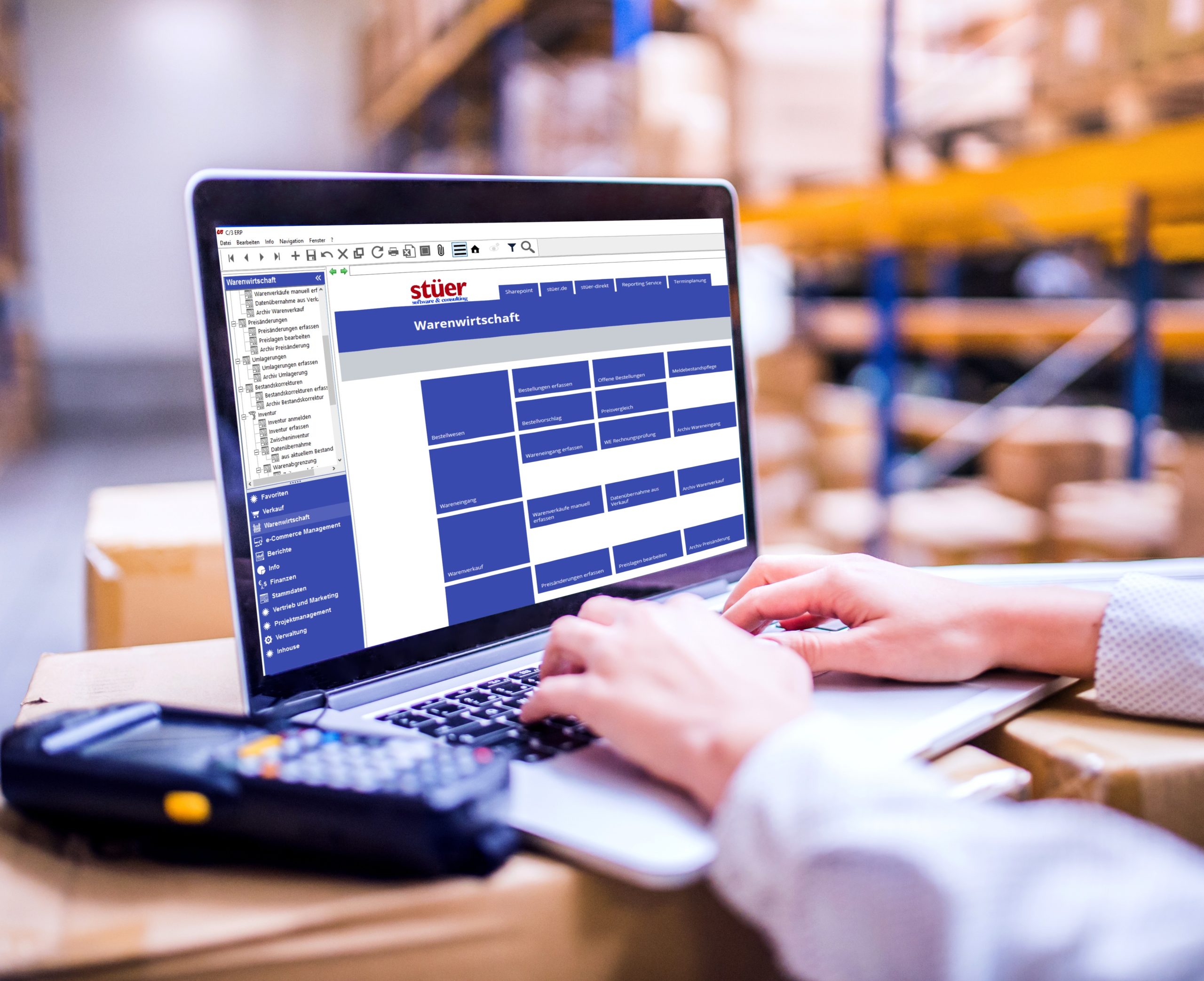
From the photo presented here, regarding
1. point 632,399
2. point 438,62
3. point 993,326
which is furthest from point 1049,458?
point 438,62

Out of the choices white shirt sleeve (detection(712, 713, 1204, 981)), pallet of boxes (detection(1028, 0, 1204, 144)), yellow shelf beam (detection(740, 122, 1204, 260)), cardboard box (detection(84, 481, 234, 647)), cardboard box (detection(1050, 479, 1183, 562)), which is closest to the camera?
white shirt sleeve (detection(712, 713, 1204, 981))

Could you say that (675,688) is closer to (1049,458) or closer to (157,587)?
(157,587)

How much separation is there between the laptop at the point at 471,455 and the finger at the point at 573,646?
Result: 4 cm

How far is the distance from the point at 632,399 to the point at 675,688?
325 mm

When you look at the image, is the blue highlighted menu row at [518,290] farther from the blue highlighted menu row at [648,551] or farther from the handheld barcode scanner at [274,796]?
the handheld barcode scanner at [274,796]

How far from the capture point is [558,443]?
2.42 feet

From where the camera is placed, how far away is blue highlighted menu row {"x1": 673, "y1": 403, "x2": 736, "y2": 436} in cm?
83

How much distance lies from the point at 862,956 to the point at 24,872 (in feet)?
1.24

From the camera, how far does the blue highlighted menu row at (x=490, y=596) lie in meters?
0.68

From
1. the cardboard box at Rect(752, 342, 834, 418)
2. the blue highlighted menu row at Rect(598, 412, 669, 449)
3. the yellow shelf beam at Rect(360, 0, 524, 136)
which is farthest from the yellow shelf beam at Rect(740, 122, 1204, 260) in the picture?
the blue highlighted menu row at Rect(598, 412, 669, 449)

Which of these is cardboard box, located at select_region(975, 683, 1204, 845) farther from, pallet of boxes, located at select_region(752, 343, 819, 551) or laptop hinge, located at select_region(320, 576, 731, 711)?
pallet of boxes, located at select_region(752, 343, 819, 551)

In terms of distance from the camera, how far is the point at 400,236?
660 millimetres

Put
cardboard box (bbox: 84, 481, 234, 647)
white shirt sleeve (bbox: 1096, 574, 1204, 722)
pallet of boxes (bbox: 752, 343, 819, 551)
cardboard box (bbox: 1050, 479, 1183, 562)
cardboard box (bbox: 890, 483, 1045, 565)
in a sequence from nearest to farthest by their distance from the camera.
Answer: white shirt sleeve (bbox: 1096, 574, 1204, 722) → cardboard box (bbox: 84, 481, 234, 647) → cardboard box (bbox: 1050, 479, 1183, 562) → cardboard box (bbox: 890, 483, 1045, 565) → pallet of boxes (bbox: 752, 343, 819, 551)

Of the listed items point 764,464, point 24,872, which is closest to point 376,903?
point 24,872
